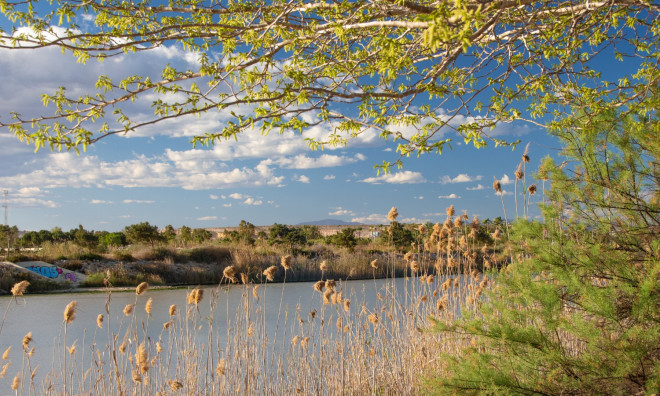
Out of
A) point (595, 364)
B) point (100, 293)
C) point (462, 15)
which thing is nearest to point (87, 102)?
point (462, 15)

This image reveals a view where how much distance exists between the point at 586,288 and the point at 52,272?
16.3 m

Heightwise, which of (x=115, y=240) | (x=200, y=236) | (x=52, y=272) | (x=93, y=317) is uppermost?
(x=200, y=236)

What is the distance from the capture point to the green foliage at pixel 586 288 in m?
2.37

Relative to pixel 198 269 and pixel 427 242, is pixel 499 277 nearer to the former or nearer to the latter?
pixel 427 242

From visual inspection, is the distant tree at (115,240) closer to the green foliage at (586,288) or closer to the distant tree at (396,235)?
the distant tree at (396,235)

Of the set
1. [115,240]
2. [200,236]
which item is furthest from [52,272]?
[200,236]

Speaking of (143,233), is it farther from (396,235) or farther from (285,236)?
(396,235)

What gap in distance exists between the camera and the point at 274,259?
17734 mm

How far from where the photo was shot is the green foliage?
93.2 inches

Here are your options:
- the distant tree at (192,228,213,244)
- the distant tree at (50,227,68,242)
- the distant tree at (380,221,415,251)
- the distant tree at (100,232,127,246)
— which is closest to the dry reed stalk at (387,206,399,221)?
the distant tree at (380,221,415,251)

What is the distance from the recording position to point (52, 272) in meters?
15.7

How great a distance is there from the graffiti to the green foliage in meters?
15.3

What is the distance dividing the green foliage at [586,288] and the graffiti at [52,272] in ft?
→ 50.3

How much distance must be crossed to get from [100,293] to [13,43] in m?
12.0
